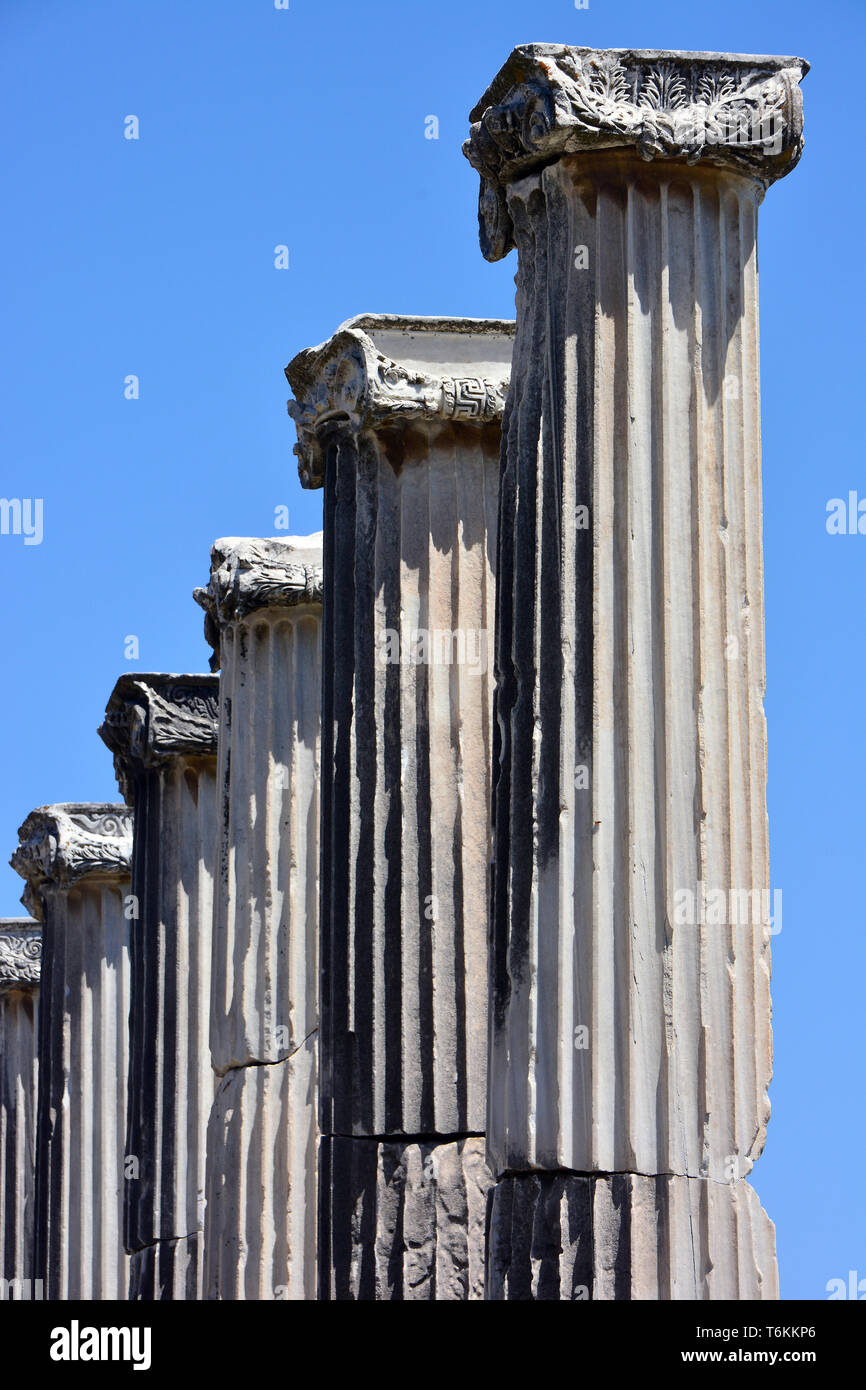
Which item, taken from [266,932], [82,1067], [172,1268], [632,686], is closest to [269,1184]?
[266,932]

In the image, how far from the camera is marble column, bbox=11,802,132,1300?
23.3 meters

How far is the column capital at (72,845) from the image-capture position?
78.7ft

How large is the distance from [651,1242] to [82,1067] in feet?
46.2

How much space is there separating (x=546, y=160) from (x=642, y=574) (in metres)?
1.80

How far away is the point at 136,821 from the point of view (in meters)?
20.7

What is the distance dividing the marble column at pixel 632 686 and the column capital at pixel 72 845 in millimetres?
13415

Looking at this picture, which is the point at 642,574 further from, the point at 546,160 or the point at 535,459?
the point at 546,160

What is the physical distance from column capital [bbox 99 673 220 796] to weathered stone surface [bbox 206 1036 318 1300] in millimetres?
3906

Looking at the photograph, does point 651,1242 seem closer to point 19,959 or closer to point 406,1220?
point 406,1220

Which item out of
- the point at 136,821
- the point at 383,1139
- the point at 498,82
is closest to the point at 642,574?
the point at 498,82

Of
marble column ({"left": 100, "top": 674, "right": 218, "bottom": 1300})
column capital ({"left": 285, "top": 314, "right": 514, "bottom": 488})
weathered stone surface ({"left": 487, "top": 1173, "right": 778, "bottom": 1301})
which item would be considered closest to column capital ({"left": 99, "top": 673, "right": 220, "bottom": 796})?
marble column ({"left": 100, "top": 674, "right": 218, "bottom": 1300})

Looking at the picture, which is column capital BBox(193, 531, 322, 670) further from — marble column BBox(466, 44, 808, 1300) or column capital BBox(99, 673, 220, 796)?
marble column BBox(466, 44, 808, 1300)

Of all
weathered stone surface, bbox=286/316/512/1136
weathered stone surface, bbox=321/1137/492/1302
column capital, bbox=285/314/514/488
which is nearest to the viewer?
weathered stone surface, bbox=321/1137/492/1302
